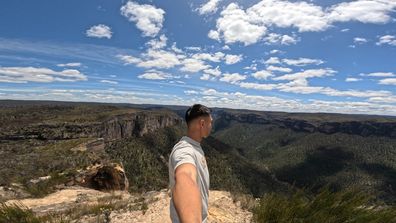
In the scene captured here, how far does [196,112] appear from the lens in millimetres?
2650

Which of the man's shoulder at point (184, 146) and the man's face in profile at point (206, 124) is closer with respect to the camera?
the man's shoulder at point (184, 146)

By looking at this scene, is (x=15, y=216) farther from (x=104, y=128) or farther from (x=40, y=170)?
(x=104, y=128)

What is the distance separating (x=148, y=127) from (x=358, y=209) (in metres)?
109

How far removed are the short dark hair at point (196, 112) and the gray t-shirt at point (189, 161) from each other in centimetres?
16

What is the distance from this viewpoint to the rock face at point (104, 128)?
54919 millimetres

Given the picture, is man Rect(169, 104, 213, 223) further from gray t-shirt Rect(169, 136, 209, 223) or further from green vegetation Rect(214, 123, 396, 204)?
green vegetation Rect(214, 123, 396, 204)

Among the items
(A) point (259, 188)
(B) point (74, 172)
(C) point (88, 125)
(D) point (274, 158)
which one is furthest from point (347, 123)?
(B) point (74, 172)

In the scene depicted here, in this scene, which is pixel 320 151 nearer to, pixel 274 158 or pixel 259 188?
pixel 274 158

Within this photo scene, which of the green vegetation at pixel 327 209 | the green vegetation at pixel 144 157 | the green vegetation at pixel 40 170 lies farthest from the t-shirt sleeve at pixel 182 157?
the green vegetation at pixel 144 157

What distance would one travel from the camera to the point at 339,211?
21.2ft

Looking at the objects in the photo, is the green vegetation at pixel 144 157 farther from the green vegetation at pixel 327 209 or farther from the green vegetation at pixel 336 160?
the green vegetation at pixel 336 160

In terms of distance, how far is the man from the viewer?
1.76 metres

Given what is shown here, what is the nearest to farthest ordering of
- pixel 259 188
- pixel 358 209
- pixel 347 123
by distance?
pixel 358 209, pixel 259 188, pixel 347 123

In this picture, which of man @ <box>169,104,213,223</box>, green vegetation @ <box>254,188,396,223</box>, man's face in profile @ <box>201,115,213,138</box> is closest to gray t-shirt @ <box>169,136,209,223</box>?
man @ <box>169,104,213,223</box>
